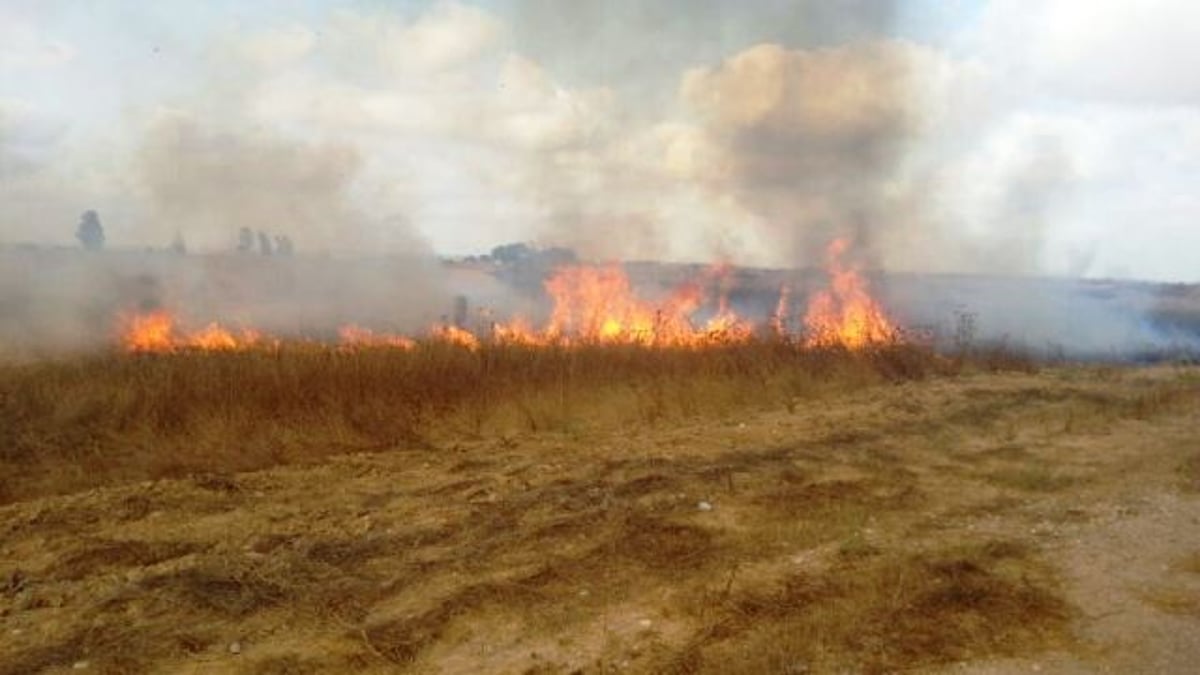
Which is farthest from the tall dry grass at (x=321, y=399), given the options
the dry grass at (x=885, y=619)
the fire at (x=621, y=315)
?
the dry grass at (x=885, y=619)

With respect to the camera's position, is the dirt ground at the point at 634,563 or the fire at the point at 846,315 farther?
the fire at the point at 846,315

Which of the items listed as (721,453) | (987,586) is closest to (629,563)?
(987,586)

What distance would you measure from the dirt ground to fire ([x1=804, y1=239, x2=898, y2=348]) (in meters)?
7.48

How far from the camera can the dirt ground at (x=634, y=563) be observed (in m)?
4.66

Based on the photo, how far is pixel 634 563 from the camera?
19.2 ft

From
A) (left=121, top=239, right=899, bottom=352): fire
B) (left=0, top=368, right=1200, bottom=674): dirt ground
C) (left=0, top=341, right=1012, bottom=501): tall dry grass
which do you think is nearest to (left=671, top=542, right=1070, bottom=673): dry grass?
(left=0, top=368, right=1200, bottom=674): dirt ground

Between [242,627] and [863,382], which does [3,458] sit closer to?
[242,627]

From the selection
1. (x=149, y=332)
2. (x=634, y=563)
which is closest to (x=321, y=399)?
(x=634, y=563)

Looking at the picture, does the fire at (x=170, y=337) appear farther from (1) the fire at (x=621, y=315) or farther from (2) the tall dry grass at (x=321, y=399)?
(1) the fire at (x=621, y=315)

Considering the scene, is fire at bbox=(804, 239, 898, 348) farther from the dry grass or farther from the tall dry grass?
the dry grass

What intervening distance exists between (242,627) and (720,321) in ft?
44.3

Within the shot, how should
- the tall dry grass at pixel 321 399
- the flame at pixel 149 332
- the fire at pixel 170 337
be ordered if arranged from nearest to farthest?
the tall dry grass at pixel 321 399, the fire at pixel 170 337, the flame at pixel 149 332

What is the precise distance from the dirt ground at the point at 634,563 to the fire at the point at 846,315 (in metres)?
7.48

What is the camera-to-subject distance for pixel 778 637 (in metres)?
4.71
